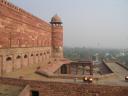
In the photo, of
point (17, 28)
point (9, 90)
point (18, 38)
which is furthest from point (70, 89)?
point (17, 28)

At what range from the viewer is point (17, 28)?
17.8m

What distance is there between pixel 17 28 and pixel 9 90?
7.30 meters

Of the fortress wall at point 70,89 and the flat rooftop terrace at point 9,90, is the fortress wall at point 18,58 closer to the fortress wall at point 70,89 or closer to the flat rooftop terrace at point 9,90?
the flat rooftop terrace at point 9,90

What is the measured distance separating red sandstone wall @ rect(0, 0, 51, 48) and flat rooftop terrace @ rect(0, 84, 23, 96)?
3.61 metres

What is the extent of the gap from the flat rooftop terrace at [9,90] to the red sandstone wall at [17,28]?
3.61 metres

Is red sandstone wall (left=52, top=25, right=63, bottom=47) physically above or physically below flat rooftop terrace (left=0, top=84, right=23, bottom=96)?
above

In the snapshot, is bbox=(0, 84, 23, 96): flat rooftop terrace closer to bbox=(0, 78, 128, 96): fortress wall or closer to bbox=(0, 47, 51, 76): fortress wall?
bbox=(0, 78, 128, 96): fortress wall

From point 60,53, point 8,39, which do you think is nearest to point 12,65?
point 8,39

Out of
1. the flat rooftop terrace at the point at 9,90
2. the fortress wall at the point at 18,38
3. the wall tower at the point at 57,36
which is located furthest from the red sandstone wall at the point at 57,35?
the flat rooftop terrace at the point at 9,90

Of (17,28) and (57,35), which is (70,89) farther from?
(57,35)

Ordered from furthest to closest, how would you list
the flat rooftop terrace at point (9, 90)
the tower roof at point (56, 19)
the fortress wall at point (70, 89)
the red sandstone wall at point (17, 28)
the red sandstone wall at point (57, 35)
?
the tower roof at point (56, 19)
the red sandstone wall at point (57, 35)
the red sandstone wall at point (17, 28)
the fortress wall at point (70, 89)
the flat rooftop terrace at point (9, 90)

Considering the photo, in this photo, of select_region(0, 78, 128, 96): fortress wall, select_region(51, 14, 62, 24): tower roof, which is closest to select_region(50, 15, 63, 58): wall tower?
select_region(51, 14, 62, 24): tower roof

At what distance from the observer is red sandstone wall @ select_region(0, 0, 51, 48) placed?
50.4ft

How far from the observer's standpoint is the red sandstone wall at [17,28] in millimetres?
15349
